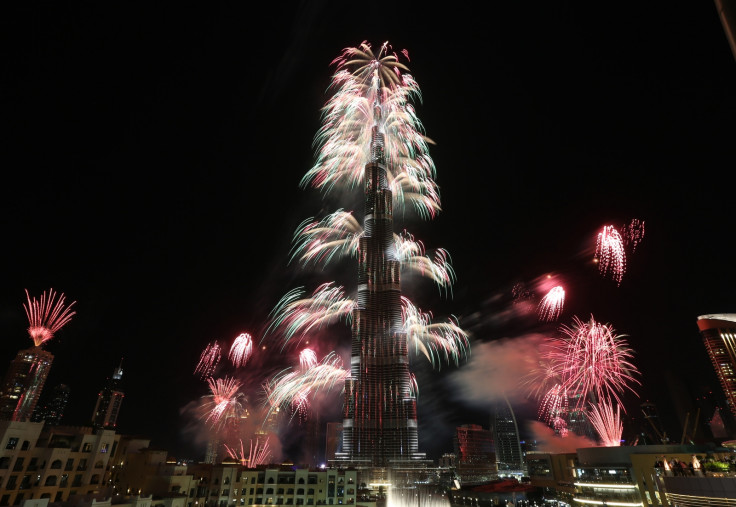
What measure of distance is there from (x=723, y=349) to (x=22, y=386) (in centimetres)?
25054

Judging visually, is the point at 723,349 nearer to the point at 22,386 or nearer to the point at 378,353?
the point at 378,353

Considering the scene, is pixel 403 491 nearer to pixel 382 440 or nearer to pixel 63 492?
pixel 382 440

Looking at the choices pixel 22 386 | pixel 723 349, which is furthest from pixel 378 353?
pixel 22 386

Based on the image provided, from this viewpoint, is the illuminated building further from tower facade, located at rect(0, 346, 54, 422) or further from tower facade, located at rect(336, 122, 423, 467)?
tower facade, located at rect(0, 346, 54, 422)

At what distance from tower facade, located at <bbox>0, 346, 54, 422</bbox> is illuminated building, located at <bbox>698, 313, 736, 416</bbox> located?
786 ft

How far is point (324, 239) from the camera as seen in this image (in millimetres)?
87750

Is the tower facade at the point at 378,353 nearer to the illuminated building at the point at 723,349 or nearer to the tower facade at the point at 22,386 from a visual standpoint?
the illuminated building at the point at 723,349

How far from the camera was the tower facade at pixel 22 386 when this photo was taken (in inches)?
5325

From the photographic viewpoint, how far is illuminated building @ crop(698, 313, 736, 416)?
137250 millimetres

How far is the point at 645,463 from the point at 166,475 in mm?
72364

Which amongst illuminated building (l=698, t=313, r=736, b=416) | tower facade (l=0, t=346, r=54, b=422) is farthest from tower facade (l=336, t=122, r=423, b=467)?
tower facade (l=0, t=346, r=54, b=422)

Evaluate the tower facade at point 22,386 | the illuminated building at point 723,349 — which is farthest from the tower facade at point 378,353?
the tower facade at point 22,386

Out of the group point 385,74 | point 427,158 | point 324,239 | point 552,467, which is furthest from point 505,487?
point 385,74

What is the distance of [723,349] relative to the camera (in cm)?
13925
